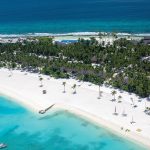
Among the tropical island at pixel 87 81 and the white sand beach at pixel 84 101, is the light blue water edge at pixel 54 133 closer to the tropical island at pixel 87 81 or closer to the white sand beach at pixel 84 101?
the tropical island at pixel 87 81

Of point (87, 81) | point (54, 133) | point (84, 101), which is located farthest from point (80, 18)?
point (54, 133)

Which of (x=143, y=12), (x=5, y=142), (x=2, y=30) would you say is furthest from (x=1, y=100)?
(x=143, y=12)

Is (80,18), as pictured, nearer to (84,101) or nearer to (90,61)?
(90,61)

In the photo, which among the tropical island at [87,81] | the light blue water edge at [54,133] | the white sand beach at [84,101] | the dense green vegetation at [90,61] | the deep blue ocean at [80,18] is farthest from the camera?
the deep blue ocean at [80,18]

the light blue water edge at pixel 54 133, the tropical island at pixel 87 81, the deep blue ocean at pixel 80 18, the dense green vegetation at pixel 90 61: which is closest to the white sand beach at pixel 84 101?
the tropical island at pixel 87 81

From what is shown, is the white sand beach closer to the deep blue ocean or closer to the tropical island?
the tropical island

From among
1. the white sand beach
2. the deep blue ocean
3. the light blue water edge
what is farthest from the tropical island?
the deep blue ocean

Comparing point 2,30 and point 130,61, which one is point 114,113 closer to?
point 130,61
